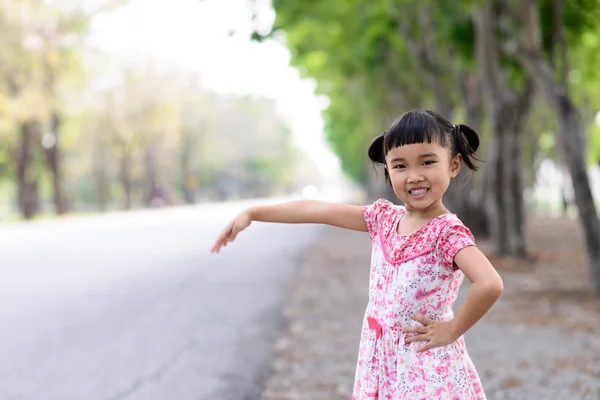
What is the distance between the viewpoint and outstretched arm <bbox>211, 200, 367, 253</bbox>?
9.70ft

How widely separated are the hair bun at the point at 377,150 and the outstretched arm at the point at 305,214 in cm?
19

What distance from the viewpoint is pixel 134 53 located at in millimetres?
47719

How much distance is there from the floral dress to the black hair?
24 centimetres

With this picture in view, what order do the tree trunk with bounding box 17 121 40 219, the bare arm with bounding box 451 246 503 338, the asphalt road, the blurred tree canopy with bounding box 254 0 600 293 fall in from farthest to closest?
the tree trunk with bounding box 17 121 40 219 < the blurred tree canopy with bounding box 254 0 600 293 < the asphalt road < the bare arm with bounding box 451 246 503 338

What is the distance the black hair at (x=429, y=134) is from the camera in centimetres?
262

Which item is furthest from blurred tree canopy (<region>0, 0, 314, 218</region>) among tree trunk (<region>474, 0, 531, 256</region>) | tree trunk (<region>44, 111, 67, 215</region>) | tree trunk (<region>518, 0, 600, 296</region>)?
tree trunk (<region>518, 0, 600, 296</region>)

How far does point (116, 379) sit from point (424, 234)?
3.95 metres

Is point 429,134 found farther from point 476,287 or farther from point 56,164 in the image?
point 56,164

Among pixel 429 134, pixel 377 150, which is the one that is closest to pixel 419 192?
pixel 429 134

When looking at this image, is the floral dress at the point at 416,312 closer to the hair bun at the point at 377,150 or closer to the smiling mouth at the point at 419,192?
the smiling mouth at the point at 419,192

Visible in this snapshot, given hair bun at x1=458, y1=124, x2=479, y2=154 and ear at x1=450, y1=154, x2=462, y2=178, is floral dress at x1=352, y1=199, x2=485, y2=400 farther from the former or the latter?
hair bun at x1=458, y1=124, x2=479, y2=154

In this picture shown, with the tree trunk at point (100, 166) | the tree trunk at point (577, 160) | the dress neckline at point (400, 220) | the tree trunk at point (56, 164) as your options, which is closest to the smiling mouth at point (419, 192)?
the dress neckline at point (400, 220)

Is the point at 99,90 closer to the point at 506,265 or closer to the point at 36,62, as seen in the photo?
the point at 36,62

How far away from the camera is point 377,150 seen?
112 inches
